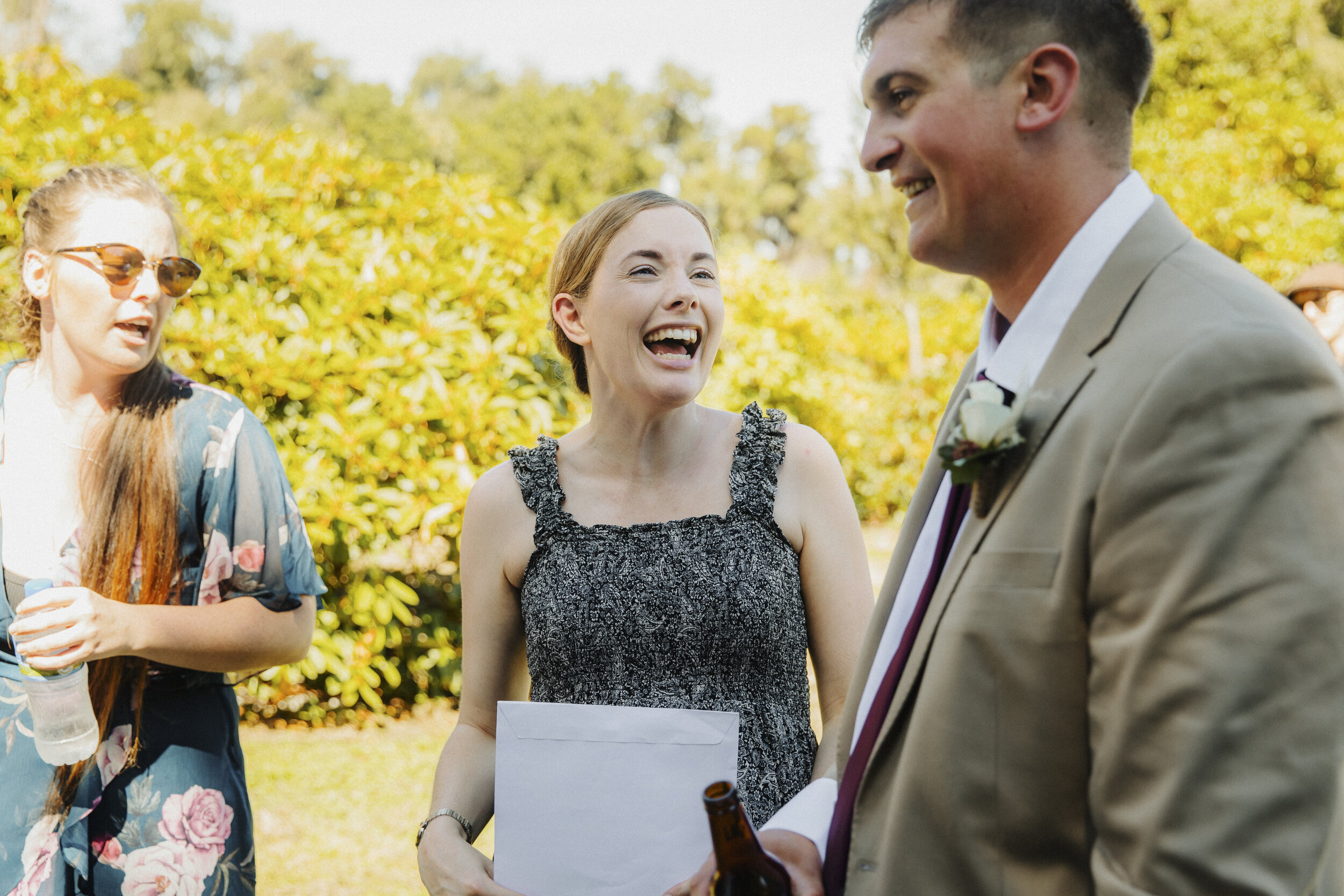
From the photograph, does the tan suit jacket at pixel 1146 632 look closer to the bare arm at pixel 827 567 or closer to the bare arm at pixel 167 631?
the bare arm at pixel 827 567

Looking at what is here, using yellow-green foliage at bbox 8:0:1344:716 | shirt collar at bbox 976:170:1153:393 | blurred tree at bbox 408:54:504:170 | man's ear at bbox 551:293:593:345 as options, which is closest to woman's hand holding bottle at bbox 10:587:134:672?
man's ear at bbox 551:293:593:345

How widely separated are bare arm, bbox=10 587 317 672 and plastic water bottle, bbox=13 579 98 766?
0.05 metres

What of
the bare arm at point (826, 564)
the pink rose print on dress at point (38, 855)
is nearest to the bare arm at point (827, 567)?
the bare arm at point (826, 564)

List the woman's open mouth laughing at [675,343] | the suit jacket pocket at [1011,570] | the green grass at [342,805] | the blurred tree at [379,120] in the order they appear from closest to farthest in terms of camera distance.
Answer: the suit jacket pocket at [1011,570] < the woman's open mouth laughing at [675,343] < the green grass at [342,805] < the blurred tree at [379,120]

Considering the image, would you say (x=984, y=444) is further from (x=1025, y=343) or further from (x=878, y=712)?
(x=878, y=712)

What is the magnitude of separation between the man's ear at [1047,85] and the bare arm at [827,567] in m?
1.16

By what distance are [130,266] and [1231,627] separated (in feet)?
7.95

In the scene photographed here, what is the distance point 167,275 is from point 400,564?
323cm

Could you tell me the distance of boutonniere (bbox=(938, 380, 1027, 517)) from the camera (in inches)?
48.5

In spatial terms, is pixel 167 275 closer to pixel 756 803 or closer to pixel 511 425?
pixel 756 803

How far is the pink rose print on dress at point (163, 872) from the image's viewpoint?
217 centimetres

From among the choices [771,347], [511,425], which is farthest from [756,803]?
[771,347]

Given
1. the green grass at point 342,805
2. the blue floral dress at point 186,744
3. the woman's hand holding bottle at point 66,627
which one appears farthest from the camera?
the green grass at point 342,805

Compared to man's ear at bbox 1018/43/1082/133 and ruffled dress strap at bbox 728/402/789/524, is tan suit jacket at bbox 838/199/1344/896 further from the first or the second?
ruffled dress strap at bbox 728/402/789/524
